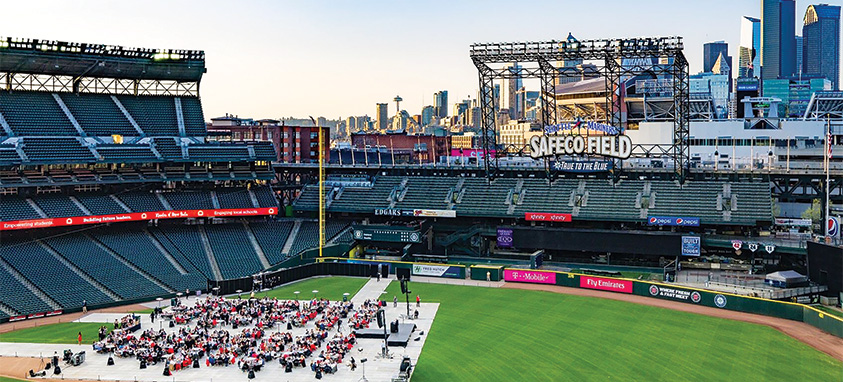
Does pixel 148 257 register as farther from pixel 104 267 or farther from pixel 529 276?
pixel 529 276

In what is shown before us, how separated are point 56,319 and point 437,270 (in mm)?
30789

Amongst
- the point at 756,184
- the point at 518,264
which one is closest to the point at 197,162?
the point at 518,264

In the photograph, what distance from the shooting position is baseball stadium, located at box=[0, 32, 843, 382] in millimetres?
39438

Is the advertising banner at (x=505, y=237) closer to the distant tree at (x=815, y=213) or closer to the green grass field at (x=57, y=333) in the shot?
the distant tree at (x=815, y=213)

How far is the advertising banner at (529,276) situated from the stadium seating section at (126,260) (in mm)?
21311

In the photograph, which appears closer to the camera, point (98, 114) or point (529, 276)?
point (529, 276)

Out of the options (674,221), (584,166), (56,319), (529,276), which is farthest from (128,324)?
(674,221)

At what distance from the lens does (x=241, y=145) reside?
7706cm

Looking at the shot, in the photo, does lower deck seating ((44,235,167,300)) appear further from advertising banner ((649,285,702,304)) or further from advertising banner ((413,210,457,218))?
advertising banner ((649,285,702,304))

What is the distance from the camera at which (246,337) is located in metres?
41.1

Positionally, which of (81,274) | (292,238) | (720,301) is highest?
(292,238)

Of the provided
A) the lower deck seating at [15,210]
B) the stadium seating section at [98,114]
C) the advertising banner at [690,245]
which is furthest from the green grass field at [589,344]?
the stadium seating section at [98,114]

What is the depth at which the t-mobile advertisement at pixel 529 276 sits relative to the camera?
59.5m

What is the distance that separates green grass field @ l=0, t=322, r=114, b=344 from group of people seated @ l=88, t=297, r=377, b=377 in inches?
68.2
